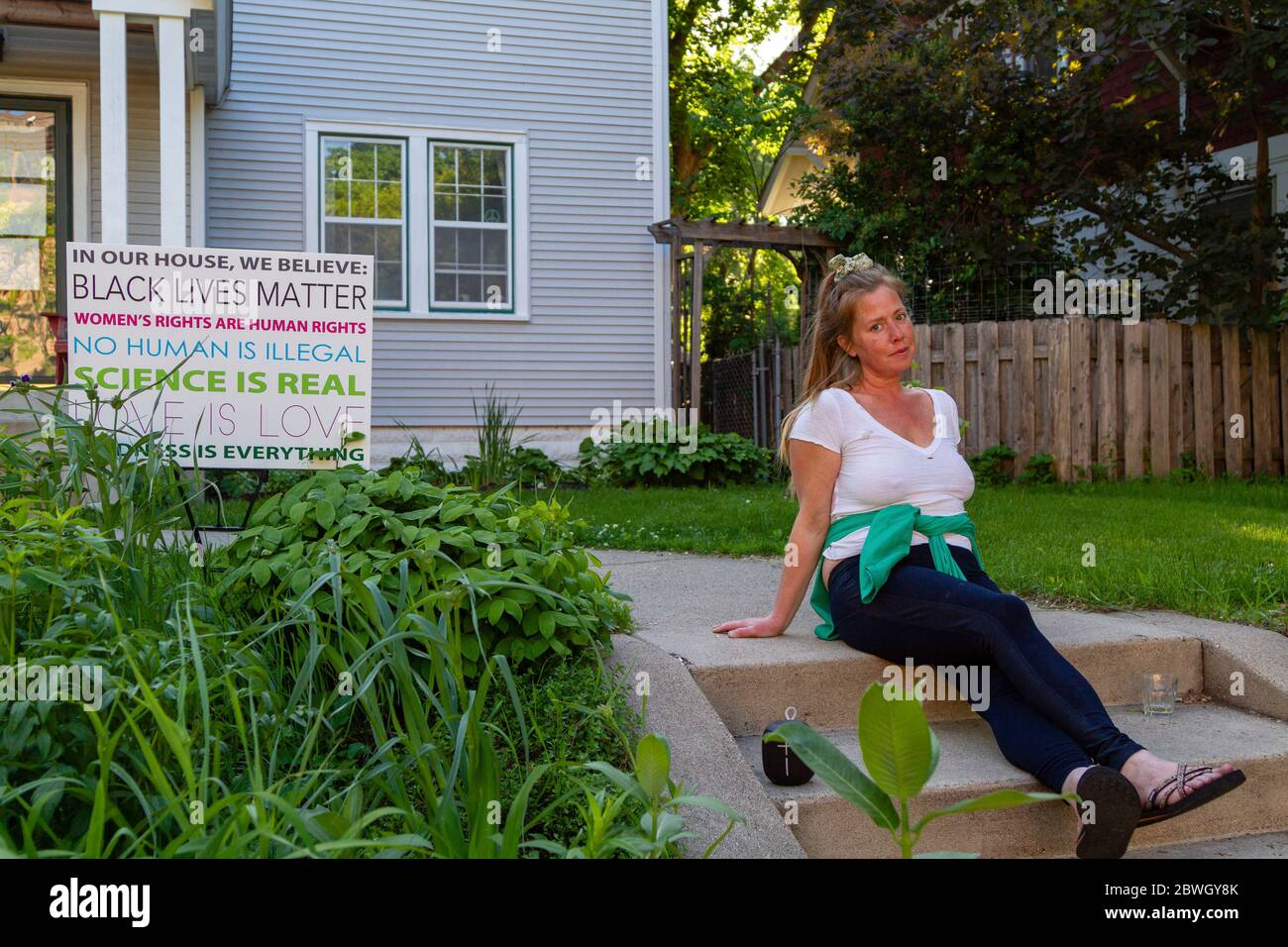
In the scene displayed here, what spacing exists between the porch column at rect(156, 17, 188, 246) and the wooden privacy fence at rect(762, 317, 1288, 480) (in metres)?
5.83

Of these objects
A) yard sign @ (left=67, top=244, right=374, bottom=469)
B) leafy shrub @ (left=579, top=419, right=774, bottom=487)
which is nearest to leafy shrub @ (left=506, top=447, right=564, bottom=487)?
leafy shrub @ (left=579, top=419, right=774, bottom=487)

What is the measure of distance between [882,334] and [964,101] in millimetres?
8483

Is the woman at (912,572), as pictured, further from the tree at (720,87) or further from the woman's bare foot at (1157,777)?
the tree at (720,87)

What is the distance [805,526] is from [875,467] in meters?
0.27

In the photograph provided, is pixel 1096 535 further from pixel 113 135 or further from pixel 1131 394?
pixel 113 135

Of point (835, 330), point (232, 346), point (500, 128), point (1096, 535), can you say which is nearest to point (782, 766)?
point (835, 330)

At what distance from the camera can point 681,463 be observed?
9.74 m

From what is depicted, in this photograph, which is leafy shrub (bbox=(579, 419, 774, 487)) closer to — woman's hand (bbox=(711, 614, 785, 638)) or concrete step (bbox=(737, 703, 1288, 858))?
woman's hand (bbox=(711, 614, 785, 638))

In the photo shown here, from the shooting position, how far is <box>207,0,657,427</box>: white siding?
10.1m

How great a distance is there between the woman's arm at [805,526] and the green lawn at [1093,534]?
0.64 metres

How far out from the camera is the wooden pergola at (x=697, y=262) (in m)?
10.9

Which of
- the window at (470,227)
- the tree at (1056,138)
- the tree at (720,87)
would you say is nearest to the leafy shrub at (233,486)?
the window at (470,227)

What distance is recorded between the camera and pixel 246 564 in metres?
2.83
